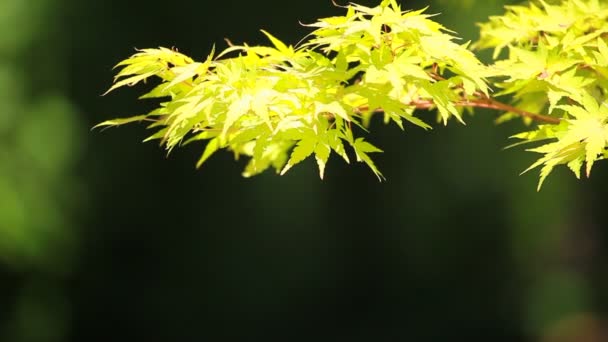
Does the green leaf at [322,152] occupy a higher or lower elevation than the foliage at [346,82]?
lower

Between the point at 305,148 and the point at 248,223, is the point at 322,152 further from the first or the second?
the point at 248,223

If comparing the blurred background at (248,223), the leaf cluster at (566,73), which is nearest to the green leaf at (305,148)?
the leaf cluster at (566,73)

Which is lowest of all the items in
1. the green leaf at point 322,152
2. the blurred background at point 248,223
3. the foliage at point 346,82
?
the blurred background at point 248,223

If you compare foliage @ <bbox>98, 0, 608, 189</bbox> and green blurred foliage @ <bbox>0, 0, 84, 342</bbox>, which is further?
green blurred foliage @ <bbox>0, 0, 84, 342</bbox>

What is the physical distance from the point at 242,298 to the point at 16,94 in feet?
5.57

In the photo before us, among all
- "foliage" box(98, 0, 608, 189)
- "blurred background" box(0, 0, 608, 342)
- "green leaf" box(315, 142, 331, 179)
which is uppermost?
"foliage" box(98, 0, 608, 189)

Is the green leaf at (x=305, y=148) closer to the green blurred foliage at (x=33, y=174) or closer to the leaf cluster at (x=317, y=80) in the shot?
the leaf cluster at (x=317, y=80)

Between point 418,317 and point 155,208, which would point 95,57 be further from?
point 418,317

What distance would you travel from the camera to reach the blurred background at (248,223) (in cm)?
405

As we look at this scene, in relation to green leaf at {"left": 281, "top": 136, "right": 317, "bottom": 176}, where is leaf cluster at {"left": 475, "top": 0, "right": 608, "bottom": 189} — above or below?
above

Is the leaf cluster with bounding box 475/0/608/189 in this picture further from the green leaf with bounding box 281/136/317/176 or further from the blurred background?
the blurred background

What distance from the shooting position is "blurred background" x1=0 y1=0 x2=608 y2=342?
4.05m

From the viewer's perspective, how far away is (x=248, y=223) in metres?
4.51

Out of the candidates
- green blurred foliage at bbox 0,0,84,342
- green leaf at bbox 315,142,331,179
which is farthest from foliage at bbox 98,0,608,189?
green blurred foliage at bbox 0,0,84,342
